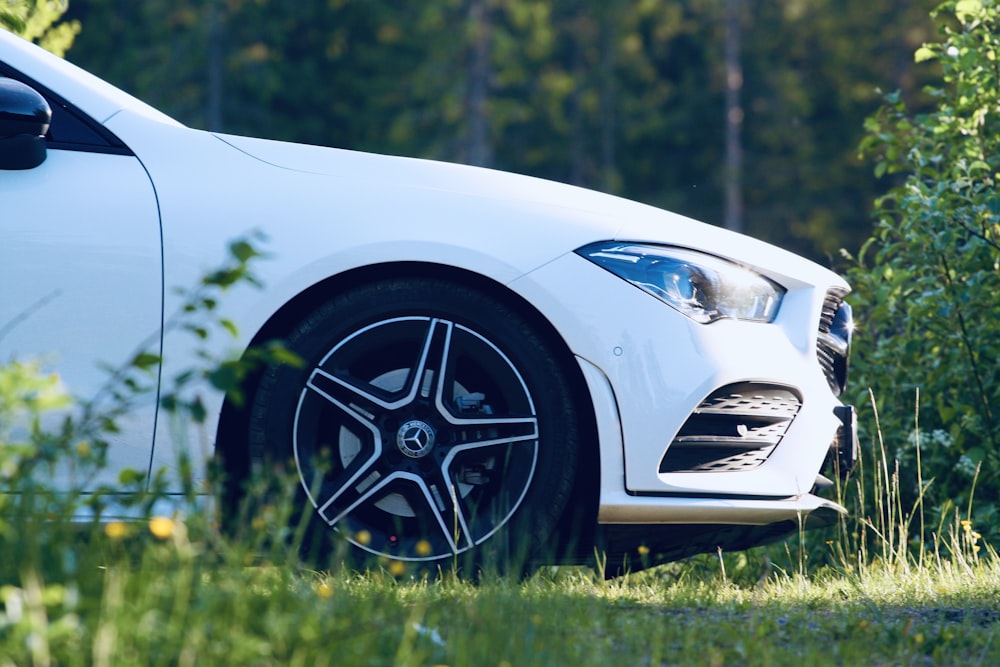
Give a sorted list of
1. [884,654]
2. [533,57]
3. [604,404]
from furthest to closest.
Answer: [533,57]
[604,404]
[884,654]

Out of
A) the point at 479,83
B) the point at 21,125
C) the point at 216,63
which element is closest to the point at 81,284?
the point at 21,125

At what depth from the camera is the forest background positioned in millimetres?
25703

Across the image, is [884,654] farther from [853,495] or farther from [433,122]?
[433,122]

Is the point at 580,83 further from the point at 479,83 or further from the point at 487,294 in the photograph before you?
the point at 487,294

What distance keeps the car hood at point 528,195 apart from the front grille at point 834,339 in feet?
0.73

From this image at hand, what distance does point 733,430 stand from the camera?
3.32 meters

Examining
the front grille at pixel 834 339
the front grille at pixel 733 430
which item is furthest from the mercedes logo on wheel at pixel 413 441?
the front grille at pixel 834 339

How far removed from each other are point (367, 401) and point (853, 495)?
2506 millimetres

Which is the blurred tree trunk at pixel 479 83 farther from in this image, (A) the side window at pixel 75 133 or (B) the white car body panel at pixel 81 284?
(B) the white car body panel at pixel 81 284

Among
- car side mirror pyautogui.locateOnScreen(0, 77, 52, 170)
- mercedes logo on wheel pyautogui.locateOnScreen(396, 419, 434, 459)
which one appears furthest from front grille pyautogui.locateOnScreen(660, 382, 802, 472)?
car side mirror pyautogui.locateOnScreen(0, 77, 52, 170)

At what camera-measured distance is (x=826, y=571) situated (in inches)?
160

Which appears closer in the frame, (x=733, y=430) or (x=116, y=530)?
(x=116, y=530)

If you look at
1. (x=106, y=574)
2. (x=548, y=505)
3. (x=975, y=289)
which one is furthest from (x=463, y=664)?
(x=975, y=289)

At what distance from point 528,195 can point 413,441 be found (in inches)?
31.2
